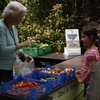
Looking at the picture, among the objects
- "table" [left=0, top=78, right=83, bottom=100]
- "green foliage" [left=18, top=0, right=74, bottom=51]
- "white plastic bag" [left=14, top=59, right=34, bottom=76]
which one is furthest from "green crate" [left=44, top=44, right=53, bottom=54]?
"table" [left=0, top=78, right=83, bottom=100]

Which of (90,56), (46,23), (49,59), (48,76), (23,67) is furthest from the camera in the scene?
(46,23)

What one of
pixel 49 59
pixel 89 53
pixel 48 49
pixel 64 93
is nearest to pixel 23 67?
pixel 64 93

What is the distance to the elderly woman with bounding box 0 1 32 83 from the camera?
97.4 inches

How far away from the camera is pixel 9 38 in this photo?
2568 millimetres

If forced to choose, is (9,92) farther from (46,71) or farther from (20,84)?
(46,71)

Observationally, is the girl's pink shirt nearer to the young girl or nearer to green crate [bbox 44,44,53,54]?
the young girl

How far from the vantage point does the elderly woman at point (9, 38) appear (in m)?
2.47

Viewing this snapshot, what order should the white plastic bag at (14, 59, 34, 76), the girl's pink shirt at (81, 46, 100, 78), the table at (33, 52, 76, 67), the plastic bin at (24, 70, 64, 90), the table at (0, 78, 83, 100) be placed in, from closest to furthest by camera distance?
the table at (0, 78, 83, 100) < the plastic bin at (24, 70, 64, 90) < the girl's pink shirt at (81, 46, 100, 78) < the white plastic bag at (14, 59, 34, 76) < the table at (33, 52, 76, 67)

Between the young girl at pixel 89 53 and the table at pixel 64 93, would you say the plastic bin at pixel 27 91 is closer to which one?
the table at pixel 64 93

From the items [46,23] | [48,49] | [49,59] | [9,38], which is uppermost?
[46,23]

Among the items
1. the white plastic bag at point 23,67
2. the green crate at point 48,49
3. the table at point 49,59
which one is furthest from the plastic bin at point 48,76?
the green crate at point 48,49

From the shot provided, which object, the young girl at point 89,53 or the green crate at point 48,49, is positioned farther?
the green crate at point 48,49

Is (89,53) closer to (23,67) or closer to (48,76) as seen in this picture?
(48,76)

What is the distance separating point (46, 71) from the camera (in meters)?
2.80
